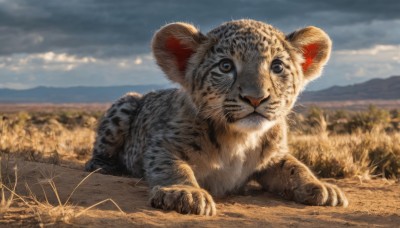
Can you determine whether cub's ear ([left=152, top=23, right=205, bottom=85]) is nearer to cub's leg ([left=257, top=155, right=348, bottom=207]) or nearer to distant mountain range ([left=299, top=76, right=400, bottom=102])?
cub's leg ([left=257, top=155, right=348, bottom=207])

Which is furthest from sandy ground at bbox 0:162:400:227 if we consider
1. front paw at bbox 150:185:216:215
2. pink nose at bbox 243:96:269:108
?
pink nose at bbox 243:96:269:108

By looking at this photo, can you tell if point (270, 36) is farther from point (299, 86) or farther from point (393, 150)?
point (393, 150)

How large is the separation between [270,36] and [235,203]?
1.87m

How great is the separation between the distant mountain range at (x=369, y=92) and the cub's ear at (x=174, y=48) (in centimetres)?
16769

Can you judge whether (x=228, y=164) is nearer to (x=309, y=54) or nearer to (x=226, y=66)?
(x=226, y=66)

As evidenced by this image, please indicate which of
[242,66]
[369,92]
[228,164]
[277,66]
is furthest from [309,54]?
[369,92]

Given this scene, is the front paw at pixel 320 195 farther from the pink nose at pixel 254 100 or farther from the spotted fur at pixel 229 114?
the pink nose at pixel 254 100

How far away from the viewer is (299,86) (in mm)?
6770

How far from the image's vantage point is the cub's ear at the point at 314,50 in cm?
712

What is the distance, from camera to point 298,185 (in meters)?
6.76

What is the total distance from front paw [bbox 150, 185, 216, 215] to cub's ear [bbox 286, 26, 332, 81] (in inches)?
99.3

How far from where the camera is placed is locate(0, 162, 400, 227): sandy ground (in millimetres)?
4852

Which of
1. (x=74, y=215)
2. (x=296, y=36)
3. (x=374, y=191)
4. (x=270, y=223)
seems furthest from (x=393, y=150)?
(x=74, y=215)

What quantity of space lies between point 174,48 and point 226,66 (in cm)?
97
